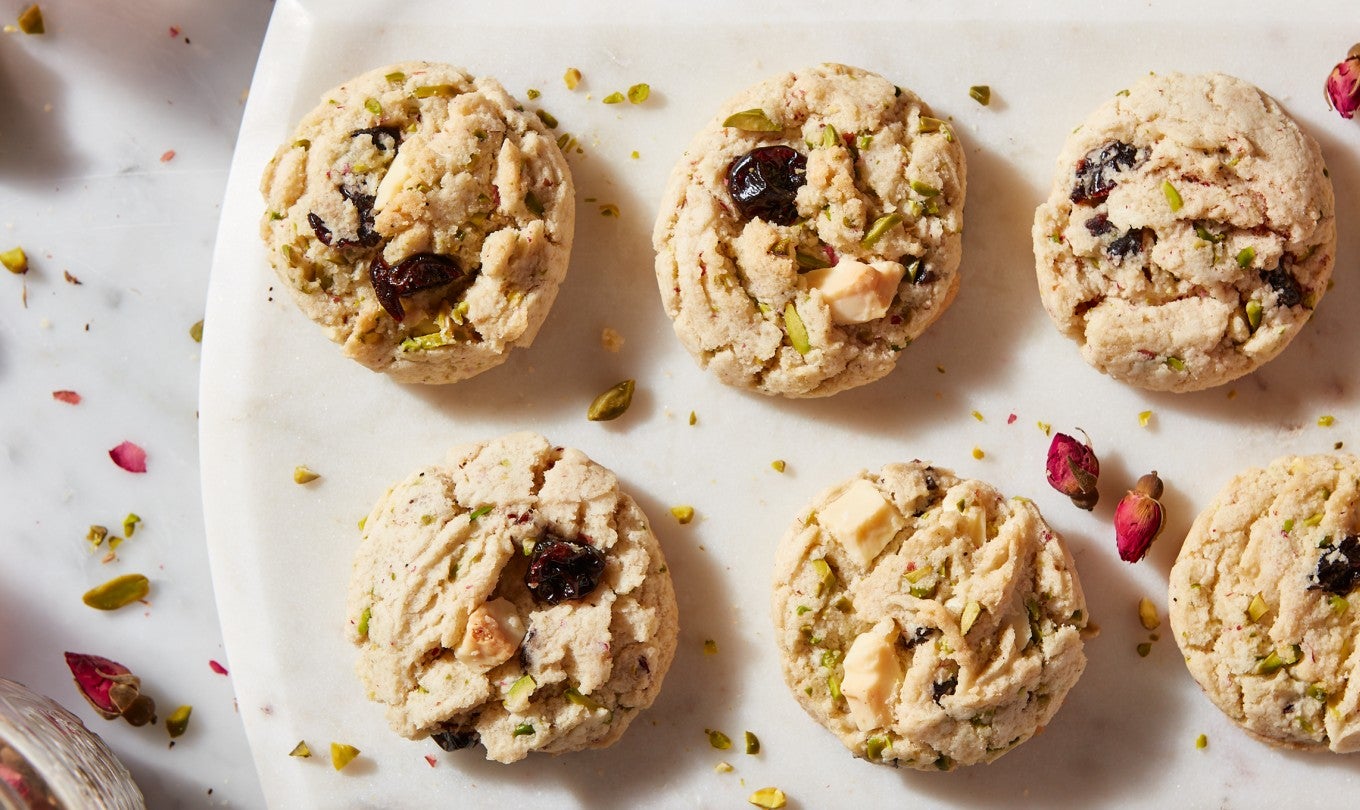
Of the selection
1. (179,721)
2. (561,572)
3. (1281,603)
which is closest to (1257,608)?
(1281,603)

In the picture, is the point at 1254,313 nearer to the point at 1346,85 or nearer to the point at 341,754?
the point at 1346,85

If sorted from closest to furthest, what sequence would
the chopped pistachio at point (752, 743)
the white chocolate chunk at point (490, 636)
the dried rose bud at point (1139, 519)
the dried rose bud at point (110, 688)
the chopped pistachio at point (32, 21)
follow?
1. the white chocolate chunk at point (490, 636)
2. the dried rose bud at point (1139, 519)
3. the chopped pistachio at point (752, 743)
4. the dried rose bud at point (110, 688)
5. the chopped pistachio at point (32, 21)

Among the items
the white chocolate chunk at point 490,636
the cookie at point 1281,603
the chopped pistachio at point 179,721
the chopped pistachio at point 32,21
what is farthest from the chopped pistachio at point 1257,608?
the chopped pistachio at point 32,21

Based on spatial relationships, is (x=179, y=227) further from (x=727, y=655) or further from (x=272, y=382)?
(x=727, y=655)

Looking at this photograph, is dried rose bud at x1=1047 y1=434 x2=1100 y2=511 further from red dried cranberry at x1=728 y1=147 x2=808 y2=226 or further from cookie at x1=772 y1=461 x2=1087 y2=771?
red dried cranberry at x1=728 y1=147 x2=808 y2=226

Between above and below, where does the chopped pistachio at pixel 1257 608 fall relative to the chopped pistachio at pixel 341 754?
above

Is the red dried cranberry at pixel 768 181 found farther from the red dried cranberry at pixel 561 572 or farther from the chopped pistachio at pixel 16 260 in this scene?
the chopped pistachio at pixel 16 260

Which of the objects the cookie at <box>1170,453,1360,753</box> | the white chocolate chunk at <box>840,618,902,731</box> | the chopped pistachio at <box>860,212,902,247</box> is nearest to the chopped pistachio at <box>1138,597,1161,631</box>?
the cookie at <box>1170,453,1360,753</box>

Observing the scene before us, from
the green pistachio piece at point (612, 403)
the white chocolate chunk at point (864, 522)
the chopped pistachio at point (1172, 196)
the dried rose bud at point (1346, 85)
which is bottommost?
the white chocolate chunk at point (864, 522)
